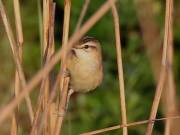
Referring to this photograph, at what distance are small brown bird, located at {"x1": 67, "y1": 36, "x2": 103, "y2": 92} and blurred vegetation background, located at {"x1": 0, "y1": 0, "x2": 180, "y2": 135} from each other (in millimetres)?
1115

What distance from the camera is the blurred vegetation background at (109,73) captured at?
4.31 metres

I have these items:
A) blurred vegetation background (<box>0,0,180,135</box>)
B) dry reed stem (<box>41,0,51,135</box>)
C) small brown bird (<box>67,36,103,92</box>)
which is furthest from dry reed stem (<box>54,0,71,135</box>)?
blurred vegetation background (<box>0,0,180,135</box>)

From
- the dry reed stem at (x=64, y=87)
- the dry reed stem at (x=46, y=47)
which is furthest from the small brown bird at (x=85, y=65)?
the dry reed stem at (x=46, y=47)

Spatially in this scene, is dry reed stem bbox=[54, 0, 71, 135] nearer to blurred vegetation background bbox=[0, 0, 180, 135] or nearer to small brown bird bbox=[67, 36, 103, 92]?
small brown bird bbox=[67, 36, 103, 92]

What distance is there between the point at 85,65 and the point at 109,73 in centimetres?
144

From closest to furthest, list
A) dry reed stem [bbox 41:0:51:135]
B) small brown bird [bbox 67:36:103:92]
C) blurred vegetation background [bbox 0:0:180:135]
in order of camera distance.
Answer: dry reed stem [bbox 41:0:51:135]
small brown bird [bbox 67:36:103:92]
blurred vegetation background [bbox 0:0:180:135]

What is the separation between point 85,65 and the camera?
310 centimetres

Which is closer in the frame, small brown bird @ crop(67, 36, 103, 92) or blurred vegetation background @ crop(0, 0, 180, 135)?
small brown bird @ crop(67, 36, 103, 92)

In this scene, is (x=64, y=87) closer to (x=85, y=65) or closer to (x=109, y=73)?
Result: (x=85, y=65)

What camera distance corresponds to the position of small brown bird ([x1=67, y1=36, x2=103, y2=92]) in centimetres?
302

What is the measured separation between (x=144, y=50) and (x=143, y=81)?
0.23 metres

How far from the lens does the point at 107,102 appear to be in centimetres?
440

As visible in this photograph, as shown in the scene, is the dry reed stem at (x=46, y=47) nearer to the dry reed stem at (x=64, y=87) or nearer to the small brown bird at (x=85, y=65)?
the dry reed stem at (x=64, y=87)

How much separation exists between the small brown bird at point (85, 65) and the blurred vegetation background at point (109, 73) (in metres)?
1.12
